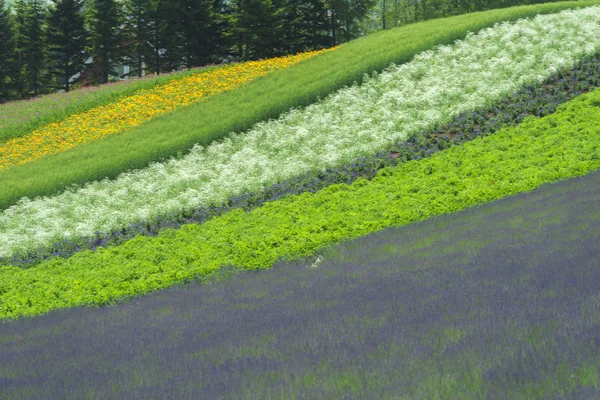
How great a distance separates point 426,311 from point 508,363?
2.28 m

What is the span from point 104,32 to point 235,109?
3492cm

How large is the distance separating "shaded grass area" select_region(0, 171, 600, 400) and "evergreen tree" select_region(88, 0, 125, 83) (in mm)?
52027

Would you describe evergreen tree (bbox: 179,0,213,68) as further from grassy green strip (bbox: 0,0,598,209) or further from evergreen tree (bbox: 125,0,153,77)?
grassy green strip (bbox: 0,0,598,209)

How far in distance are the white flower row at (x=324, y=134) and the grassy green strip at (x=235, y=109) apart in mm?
610

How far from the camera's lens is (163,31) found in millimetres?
58875

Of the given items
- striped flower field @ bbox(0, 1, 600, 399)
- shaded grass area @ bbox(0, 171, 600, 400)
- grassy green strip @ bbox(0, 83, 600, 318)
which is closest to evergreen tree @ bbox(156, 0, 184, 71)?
striped flower field @ bbox(0, 1, 600, 399)

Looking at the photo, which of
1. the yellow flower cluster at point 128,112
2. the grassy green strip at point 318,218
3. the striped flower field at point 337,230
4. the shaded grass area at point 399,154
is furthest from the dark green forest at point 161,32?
the grassy green strip at point 318,218

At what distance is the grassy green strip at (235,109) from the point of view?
26.6 metres

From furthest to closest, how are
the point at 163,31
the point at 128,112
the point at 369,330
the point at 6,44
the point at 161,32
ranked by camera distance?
1. the point at 6,44
2. the point at 161,32
3. the point at 163,31
4. the point at 128,112
5. the point at 369,330

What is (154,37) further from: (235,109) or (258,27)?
(235,109)

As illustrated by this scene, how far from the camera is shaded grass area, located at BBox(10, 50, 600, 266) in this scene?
67.3 feet

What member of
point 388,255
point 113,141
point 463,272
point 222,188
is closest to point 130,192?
point 222,188

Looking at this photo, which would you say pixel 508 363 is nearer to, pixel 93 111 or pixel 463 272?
pixel 463 272

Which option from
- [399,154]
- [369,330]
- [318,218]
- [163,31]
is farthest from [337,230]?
[163,31]
